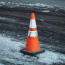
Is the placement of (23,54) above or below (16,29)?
above

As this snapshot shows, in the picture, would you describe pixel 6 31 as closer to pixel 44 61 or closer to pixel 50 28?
pixel 50 28

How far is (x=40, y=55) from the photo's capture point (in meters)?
6.46

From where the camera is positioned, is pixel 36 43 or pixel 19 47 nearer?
pixel 36 43

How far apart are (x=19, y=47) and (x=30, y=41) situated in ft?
2.25

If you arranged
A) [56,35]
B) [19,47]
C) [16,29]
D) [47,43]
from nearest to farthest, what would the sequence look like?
[19,47]
[47,43]
[56,35]
[16,29]

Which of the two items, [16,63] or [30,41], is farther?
[30,41]

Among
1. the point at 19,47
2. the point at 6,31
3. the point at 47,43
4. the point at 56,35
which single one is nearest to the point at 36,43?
the point at 19,47

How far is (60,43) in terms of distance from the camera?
26.2 ft

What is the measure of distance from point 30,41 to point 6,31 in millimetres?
3188

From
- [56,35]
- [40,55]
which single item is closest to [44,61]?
[40,55]

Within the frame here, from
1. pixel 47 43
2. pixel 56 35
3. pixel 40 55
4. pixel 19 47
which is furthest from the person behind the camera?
pixel 56 35

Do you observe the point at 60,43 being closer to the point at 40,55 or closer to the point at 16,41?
the point at 16,41

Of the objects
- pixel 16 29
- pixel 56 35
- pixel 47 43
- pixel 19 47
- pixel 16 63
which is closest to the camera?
pixel 16 63

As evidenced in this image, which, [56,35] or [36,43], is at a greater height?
[36,43]
